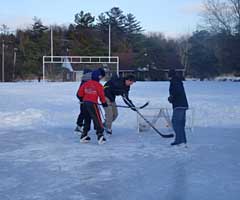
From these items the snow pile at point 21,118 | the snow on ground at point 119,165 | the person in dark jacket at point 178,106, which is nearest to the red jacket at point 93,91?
the snow on ground at point 119,165

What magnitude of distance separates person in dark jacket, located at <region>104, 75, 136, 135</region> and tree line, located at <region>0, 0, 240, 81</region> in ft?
136

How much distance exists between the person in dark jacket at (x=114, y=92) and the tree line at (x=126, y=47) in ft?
136

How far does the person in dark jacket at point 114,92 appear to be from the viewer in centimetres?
1023

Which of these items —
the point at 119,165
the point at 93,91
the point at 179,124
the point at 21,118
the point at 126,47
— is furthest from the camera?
the point at 126,47

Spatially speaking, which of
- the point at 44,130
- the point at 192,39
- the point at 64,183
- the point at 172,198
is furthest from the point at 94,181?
the point at 192,39

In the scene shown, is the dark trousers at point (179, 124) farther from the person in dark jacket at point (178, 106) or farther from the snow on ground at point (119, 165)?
the snow on ground at point (119, 165)

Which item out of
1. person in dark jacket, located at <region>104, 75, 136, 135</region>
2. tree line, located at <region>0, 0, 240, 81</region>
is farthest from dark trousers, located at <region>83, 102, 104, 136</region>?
tree line, located at <region>0, 0, 240, 81</region>

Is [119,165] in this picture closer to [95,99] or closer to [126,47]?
[95,99]

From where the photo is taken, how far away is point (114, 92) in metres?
10.4

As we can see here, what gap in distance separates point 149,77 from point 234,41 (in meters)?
12.7

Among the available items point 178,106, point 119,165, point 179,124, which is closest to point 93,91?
point 178,106

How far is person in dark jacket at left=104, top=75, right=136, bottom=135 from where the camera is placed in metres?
10.2

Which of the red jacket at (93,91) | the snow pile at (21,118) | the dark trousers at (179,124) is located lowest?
the snow pile at (21,118)

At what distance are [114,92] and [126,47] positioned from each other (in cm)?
6384
